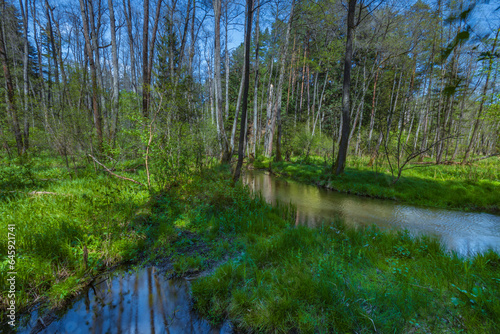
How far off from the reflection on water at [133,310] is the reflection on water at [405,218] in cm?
349

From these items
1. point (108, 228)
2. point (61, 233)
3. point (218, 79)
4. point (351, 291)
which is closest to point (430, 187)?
point (351, 291)

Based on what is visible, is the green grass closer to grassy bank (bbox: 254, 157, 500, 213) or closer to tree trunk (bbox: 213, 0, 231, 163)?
tree trunk (bbox: 213, 0, 231, 163)

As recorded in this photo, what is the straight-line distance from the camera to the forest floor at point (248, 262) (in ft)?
6.95

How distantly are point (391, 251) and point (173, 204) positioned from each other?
444 cm

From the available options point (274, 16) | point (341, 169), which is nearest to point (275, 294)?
point (341, 169)

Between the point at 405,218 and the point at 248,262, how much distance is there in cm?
535

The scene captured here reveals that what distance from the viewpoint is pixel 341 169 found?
9.74 meters

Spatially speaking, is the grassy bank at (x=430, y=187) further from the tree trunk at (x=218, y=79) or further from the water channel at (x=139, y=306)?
the tree trunk at (x=218, y=79)

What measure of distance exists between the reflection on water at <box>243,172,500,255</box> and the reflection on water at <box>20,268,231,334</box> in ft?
11.4

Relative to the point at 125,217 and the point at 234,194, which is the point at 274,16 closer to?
the point at 234,194

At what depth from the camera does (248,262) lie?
3.06m

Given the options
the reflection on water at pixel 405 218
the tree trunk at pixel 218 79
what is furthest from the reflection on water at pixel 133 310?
the tree trunk at pixel 218 79

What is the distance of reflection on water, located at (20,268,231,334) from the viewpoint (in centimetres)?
232

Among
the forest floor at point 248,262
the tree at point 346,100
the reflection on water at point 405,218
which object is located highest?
the tree at point 346,100
